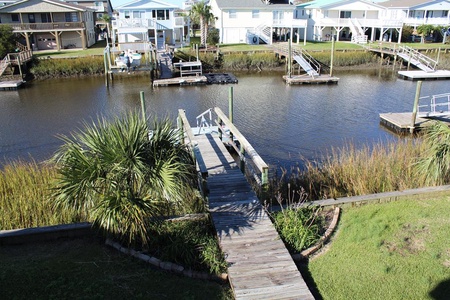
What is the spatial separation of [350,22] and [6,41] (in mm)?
38023

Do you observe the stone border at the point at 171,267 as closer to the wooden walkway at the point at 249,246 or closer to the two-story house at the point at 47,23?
the wooden walkway at the point at 249,246

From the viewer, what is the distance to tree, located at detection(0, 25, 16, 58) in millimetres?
37081

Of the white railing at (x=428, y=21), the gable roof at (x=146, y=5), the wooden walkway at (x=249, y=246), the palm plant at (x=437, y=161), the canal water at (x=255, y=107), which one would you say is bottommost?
the canal water at (x=255, y=107)

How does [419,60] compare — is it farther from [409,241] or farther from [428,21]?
[409,241]

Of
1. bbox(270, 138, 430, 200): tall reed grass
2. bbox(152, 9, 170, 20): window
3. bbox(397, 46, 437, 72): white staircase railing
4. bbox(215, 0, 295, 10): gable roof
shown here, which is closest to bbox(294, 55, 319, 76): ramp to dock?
bbox(397, 46, 437, 72): white staircase railing

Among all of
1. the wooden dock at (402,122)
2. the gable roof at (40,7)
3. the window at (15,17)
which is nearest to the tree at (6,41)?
the gable roof at (40,7)

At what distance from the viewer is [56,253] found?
7941mm

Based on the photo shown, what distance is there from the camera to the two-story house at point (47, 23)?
4353 centimetres

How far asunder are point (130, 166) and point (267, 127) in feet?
45.4

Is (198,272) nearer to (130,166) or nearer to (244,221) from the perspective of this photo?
(244,221)

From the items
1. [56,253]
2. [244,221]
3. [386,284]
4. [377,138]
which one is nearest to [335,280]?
[386,284]

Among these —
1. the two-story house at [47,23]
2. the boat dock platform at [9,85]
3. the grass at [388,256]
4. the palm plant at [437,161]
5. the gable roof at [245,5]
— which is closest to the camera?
the grass at [388,256]

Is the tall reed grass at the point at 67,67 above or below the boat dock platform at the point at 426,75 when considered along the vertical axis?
above

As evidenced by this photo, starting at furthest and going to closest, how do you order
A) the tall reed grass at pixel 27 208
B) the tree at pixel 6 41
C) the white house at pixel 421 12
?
the white house at pixel 421 12 → the tree at pixel 6 41 → the tall reed grass at pixel 27 208
